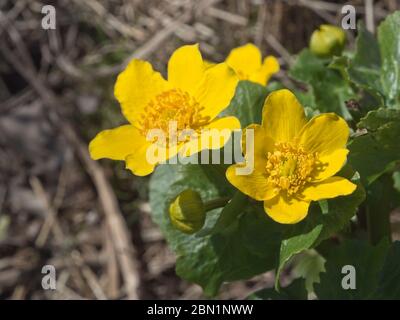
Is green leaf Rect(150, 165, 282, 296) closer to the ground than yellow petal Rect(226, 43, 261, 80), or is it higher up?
closer to the ground

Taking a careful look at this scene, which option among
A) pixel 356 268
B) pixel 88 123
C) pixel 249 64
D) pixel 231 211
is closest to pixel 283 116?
pixel 231 211

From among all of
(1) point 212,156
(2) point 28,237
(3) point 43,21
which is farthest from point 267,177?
(3) point 43,21

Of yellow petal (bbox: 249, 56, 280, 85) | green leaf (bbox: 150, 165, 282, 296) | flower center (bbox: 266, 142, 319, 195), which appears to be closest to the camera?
flower center (bbox: 266, 142, 319, 195)

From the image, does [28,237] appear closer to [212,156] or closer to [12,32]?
[12,32]

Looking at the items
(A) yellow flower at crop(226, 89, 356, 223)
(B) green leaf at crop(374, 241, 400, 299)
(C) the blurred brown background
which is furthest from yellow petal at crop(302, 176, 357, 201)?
(C) the blurred brown background

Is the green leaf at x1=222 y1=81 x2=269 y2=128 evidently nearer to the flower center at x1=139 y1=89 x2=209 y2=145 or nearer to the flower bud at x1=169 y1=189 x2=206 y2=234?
the flower center at x1=139 y1=89 x2=209 y2=145

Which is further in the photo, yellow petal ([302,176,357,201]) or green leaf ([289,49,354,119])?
green leaf ([289,49,354,119])
